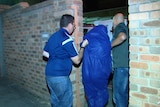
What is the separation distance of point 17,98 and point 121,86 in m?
2.94

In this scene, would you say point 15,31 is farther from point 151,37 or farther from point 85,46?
point 151,37

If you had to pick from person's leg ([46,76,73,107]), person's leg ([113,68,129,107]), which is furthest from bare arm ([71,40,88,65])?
person's leg ([113,68,129,107])

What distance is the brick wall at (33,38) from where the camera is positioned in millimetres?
4125

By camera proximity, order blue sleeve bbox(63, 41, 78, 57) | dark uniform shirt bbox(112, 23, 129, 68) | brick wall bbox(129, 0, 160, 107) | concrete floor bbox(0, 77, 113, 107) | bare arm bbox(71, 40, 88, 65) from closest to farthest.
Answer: brick wall bbox(129, 0, 160, 107)
blue sleeve bbox(63, 41, 78, 57)
bare arm bbox(71, 40, 88, 65)
dark uniform shirt bbox(112, 23, 129, 68)
concrete floor bbox(0, 77, 113, 107)

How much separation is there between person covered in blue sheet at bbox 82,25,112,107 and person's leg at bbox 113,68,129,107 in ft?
1.11

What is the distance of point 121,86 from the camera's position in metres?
3.70

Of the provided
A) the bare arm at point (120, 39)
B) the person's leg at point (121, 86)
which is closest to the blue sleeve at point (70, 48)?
the bare arm at point (120, 39)

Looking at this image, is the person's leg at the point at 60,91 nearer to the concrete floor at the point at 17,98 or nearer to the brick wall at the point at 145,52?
the brick wall at the point at 145,52

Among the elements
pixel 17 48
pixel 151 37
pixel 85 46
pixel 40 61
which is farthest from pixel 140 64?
pixel 17 48

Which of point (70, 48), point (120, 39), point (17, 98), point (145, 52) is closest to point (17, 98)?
point (17, 98)

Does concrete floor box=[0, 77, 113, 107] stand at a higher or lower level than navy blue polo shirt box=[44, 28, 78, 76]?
lower

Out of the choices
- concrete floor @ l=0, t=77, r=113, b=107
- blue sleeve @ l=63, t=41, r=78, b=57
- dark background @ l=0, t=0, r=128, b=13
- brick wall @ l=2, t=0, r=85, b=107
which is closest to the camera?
blue sleeve @ l=63, t=41, r=78, b=57

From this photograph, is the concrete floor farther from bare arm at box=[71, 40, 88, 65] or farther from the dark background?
the dark background

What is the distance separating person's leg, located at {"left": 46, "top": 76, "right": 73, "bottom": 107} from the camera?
3348 mm
